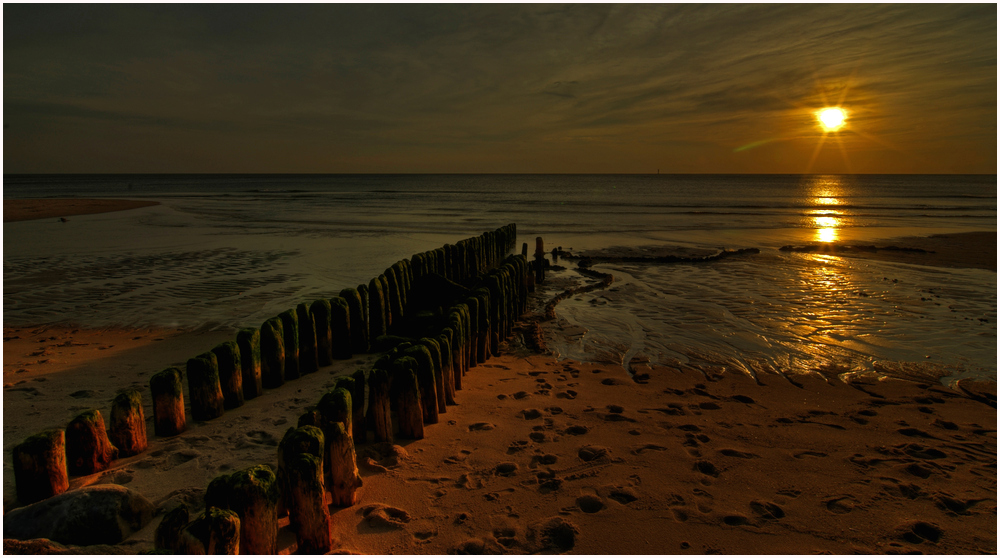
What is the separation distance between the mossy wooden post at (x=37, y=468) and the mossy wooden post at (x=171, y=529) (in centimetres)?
150

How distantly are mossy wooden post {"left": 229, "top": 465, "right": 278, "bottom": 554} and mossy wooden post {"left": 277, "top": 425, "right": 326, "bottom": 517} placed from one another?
26 centimetres

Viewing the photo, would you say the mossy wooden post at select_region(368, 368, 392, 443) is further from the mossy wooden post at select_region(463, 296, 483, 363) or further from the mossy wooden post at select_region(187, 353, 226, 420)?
the mossy wooden post at select_region(463, 296, 483, 363)

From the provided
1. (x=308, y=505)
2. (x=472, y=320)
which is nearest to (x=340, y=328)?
(x=472, y=320)

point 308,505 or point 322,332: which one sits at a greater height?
point 322,332

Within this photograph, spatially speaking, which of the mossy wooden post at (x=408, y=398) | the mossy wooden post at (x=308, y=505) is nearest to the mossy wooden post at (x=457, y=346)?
the mossy wooden post at (x=408, y=398)

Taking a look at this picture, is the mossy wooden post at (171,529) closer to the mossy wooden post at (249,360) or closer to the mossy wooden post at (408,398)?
the mossy wooden post at (408,398)

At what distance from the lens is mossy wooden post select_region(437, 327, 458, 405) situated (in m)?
5.39

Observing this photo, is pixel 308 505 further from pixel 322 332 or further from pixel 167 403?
pixel 322 332

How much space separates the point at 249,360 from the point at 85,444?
1636 mm

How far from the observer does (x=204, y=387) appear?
4.90m

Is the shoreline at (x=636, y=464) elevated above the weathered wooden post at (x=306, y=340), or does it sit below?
below

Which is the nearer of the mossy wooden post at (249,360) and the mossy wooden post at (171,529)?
the mossy wooden post at (171,529)

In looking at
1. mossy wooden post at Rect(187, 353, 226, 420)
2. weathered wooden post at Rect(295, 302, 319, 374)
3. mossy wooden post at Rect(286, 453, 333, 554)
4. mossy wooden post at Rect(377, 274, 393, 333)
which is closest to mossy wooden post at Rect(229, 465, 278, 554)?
mossy wooden post at Rect(286, 453, 333, 554)

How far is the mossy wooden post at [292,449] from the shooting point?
3289 millimetres
